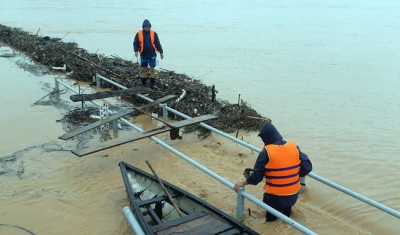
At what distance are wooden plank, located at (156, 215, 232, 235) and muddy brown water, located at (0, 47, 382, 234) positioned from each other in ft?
2.67

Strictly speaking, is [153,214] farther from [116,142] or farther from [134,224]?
[116,142]

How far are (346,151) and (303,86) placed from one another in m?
5.33

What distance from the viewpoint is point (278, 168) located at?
406 cm

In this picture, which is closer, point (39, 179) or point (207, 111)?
point (39, 179)

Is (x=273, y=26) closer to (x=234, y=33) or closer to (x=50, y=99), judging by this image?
(x=234, y=33)

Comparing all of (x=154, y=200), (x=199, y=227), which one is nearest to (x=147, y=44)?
(x=154, y=200)

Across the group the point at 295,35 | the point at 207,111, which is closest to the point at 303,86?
the point at 207,111

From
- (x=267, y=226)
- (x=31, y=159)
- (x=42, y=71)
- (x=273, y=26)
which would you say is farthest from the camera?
(x=273, y=26)

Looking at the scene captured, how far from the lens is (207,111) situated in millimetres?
8711

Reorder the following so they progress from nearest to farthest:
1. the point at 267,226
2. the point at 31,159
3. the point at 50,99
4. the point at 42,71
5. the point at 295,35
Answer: the point at 267,226 → the point at 31,159 → the point at 50,99 → the point at 42,71 → the point at 295,35

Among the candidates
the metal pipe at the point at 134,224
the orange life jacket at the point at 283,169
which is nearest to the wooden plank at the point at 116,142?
the metal pipe at the point at 134,224

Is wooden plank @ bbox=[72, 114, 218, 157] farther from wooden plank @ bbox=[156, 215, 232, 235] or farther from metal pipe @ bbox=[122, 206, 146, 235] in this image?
wooden plank @ bbox=[156, 215, 232, 235]

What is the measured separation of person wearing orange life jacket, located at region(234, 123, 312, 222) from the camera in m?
4.04

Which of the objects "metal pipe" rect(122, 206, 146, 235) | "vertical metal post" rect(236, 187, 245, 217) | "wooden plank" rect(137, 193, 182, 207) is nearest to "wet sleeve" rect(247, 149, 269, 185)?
"vertical metal post" rect(236, 187, 245, 217)
